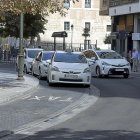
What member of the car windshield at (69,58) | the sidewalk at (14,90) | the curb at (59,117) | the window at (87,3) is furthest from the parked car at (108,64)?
the window at (87,3)

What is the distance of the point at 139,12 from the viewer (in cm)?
5128

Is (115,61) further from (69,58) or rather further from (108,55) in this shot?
(69,58)

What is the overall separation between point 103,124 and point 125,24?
4363 centimetres

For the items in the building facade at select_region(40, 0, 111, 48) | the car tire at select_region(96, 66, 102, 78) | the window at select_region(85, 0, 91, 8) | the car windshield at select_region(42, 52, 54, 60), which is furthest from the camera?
the window at select_region(85, 0, 91, 8)

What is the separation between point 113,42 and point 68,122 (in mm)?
46408

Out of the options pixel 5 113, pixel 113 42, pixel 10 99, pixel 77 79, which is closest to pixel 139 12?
pixel 113 42

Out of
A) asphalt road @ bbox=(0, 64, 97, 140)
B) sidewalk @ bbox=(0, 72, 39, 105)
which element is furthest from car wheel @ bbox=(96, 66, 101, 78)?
asphalt road @ bbox=(0, 64, 97, 140)

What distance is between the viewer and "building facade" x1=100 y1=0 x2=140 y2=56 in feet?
171

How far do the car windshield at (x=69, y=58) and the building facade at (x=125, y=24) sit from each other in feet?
86.1

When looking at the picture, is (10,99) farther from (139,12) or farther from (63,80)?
(139,12)

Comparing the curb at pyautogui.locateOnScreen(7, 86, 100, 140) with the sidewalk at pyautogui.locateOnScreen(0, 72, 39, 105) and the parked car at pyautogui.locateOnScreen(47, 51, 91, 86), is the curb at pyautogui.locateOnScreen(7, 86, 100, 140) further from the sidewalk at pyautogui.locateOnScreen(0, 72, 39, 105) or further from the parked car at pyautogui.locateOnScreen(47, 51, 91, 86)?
the parked car at pyautogui.locateOnScreen(47, 51, 91, 86)

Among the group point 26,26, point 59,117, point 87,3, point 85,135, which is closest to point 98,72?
point 59,117

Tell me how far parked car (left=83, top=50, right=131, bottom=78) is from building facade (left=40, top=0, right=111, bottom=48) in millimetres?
50263

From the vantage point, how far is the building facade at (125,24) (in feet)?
171
